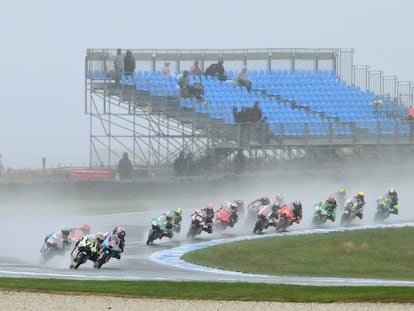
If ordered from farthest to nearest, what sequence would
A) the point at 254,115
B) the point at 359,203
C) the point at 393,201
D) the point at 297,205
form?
1. the point at 254,115
2. the point at 393,201
3. the point at 359,203
4. the point at 297,205

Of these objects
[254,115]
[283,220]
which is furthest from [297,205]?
[254,115]

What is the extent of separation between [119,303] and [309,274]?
7.96m

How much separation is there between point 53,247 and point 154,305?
9.59 meters

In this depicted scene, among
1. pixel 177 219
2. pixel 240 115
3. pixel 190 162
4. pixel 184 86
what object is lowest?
pixel 177 219

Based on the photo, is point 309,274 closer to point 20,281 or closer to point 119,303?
point 20,281

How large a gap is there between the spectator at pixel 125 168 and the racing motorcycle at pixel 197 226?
1036cm

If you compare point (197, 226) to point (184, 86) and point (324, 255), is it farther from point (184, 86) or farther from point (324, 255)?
point (184, 86)

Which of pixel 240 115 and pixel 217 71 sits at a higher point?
pixel 217 71

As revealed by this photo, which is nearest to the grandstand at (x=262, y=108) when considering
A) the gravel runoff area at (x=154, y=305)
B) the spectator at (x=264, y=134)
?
the spectator at (x=264, y=134)

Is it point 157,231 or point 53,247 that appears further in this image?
point 157,231

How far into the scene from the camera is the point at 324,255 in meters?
30.0

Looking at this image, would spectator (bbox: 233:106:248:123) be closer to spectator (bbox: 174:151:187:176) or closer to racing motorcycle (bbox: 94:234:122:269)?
spectator (bbox: 174:151:187:176)

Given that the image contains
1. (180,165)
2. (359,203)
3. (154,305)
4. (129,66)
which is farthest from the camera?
(129,66)

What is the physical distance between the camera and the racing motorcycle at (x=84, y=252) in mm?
25945
